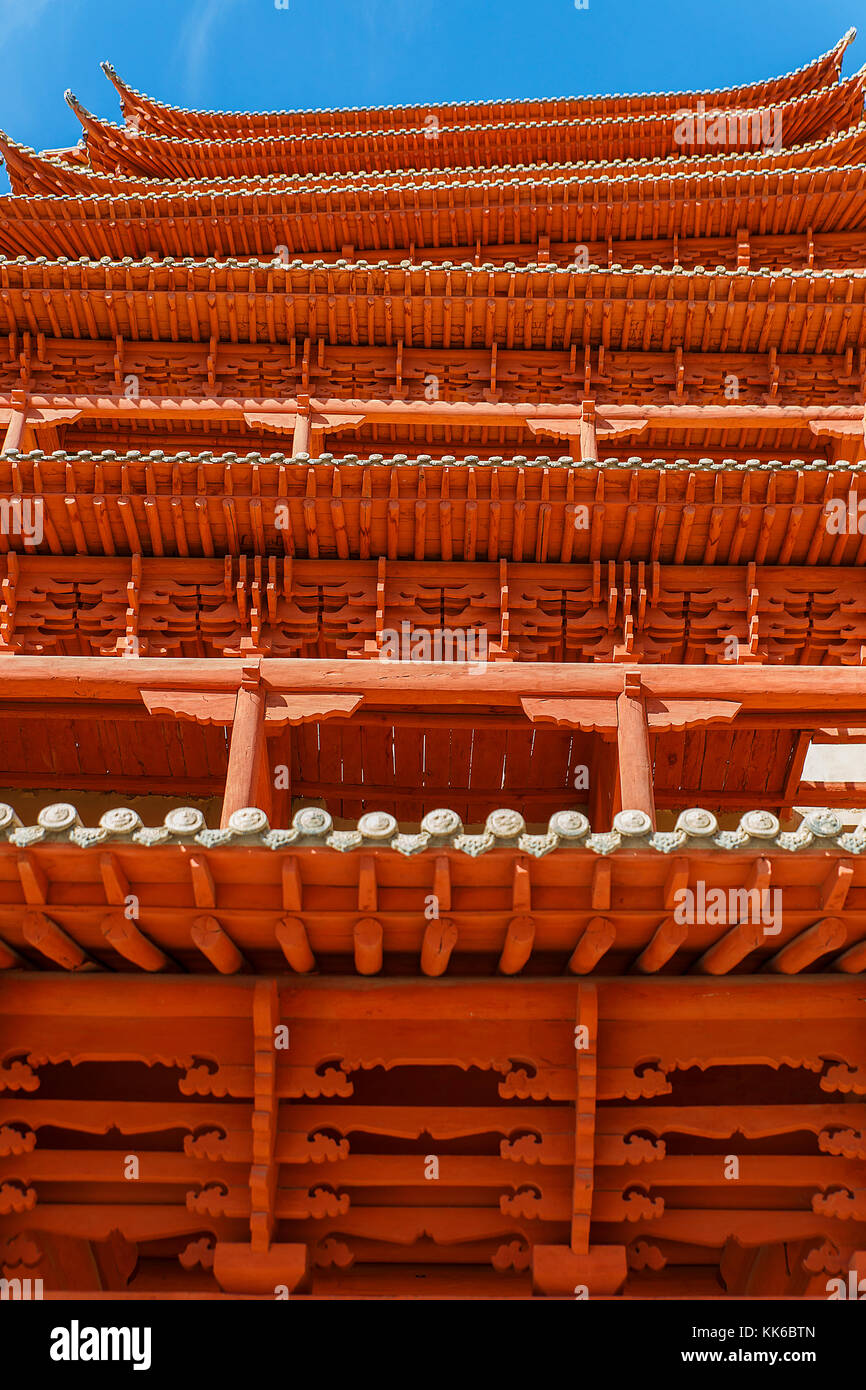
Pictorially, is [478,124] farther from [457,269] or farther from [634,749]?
[634,749]

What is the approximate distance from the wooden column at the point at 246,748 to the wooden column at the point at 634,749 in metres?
2.30

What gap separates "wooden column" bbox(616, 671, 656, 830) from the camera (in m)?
6.98

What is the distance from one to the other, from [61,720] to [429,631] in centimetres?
315

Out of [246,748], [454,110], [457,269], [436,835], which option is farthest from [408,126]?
[436,835]

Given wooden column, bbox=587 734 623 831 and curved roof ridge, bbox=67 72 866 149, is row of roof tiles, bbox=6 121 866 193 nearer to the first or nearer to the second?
curved roof ridge, bbox=67 72 866 149

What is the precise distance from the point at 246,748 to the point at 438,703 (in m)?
1.41

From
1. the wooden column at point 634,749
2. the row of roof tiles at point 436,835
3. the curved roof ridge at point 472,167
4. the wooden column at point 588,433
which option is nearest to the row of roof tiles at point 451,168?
the curved roof ridge at point 472,167

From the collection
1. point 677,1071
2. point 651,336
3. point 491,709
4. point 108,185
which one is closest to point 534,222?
point 651,336

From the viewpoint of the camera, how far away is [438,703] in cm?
788

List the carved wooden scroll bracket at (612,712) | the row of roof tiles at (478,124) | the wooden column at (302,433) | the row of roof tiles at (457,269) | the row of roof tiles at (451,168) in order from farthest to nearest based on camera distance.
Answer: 1. the row of roof tiles at (478,124)
2. the row of roof tiles at (451,168)
3. the row of roof tiles at (457,269)
4. the wooden column at (302,433)
5. the carved wooden scroll bracket at (612,712)

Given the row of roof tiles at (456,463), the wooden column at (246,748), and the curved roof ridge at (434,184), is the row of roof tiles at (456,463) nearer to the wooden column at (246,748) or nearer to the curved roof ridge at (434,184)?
the wooden column at (246,748)

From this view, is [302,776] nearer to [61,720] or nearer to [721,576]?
[61,720]

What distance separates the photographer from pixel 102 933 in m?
4.69

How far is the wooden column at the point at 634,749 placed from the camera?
698 cm
